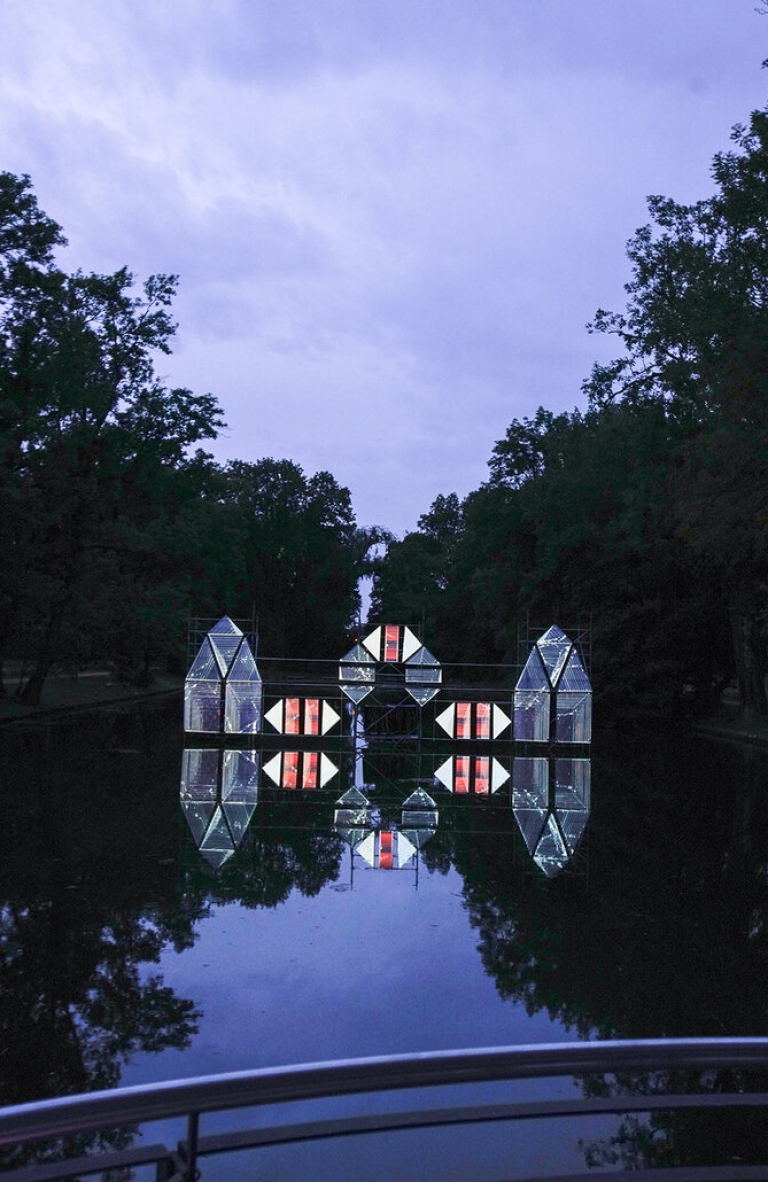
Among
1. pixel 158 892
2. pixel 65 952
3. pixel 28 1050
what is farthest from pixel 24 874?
pixel 28 1050

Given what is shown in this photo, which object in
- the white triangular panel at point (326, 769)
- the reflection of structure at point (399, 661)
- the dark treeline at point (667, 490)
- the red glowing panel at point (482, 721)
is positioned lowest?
the white triangular panel at point (326, 769)

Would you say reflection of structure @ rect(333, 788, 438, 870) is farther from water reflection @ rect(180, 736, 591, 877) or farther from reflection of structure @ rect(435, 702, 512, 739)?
reflection of structure @ rect(435, 702, 512, 739)

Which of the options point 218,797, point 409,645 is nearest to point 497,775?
point 218,797

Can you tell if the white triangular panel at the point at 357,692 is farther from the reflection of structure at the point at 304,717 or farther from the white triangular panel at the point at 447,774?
the white triangular panel at the point at 447,774

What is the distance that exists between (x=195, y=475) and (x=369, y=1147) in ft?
137

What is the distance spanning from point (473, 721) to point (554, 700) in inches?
366

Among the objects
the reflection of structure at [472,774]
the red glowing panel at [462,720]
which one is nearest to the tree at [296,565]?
the red glowing panel at [462,720]

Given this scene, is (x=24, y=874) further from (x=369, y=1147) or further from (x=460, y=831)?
(x=369, y=1147)

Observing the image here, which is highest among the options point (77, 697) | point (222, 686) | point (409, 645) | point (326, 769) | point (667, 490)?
point (667, 490)

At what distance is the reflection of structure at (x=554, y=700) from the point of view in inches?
1240

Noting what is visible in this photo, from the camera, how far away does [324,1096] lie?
248cm

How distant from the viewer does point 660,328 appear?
111ft

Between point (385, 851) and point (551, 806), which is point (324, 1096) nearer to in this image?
point (385, 851)

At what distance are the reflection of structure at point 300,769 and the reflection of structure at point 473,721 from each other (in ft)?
22.1
